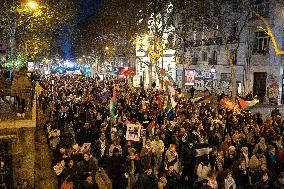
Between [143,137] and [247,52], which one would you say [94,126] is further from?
[247,52]

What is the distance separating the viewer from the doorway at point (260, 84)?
35.4 m

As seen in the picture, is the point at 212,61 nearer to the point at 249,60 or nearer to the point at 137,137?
the point at 249,60

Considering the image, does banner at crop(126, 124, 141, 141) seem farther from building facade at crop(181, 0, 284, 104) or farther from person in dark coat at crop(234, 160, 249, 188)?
building facade at crop(181, 0, 284, 104)

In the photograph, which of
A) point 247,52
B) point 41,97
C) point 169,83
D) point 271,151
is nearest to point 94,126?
point 169,83

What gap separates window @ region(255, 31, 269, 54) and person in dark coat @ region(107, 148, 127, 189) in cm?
2713

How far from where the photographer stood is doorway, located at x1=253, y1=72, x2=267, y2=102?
35.4 m

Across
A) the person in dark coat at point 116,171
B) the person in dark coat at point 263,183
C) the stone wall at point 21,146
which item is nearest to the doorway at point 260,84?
the person in dark coat at point 116,171

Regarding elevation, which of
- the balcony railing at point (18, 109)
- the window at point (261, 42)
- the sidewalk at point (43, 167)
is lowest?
the sidewalk at point (43, 167)

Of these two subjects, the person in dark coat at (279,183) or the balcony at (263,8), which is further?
the balcony at (263,8)

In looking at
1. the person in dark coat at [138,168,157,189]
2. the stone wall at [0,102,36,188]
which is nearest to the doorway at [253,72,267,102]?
the person in dark coat at [138,168,157,189]

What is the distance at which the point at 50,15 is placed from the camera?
2592 cm

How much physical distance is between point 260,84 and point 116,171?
91.4 feet

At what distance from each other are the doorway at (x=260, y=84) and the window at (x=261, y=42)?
2134 millimetres

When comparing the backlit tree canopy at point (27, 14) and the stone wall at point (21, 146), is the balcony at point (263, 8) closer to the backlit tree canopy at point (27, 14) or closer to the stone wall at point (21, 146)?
the backlit tree canopy at point (27, 14)
